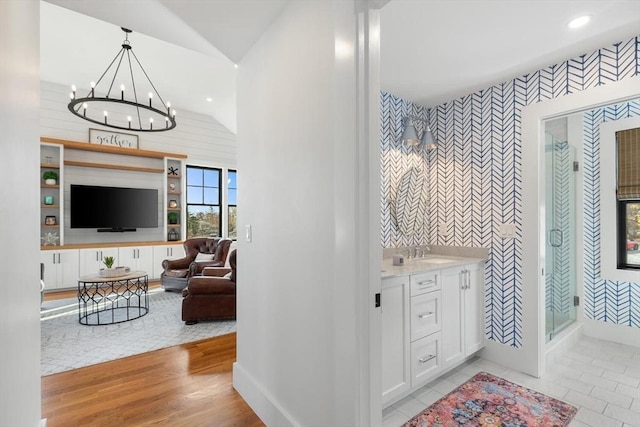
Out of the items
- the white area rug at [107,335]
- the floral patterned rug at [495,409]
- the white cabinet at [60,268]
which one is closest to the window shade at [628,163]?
the floral patterned rug at [495,409]

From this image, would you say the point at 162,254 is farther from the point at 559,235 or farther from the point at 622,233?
the point at 622,233

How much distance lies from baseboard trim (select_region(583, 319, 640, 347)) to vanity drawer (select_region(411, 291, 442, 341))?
224 cm

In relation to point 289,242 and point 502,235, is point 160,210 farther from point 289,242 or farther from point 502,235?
point 502,235

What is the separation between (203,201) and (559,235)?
21.2 feet

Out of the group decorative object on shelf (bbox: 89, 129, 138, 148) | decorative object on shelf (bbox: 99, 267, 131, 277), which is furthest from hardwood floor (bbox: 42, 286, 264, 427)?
decorative object on shelf (bbox: 89, 129, 138, 148)

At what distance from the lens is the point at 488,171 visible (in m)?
2.99

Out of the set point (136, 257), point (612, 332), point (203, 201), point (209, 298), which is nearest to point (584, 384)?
point (612, 332)

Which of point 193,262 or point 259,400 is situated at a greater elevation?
point 193,262

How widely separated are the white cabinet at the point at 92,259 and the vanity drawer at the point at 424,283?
18.5 feet

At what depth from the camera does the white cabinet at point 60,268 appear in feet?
16.8

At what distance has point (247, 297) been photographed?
2225 millimetres

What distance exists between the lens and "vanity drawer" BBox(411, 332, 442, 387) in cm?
220

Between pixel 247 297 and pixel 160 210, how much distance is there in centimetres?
520

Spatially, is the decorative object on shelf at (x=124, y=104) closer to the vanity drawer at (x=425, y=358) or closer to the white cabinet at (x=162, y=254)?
the white cabinet at (x=162, y=254)
